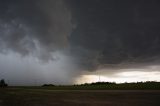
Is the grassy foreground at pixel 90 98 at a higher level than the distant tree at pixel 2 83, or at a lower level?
lower

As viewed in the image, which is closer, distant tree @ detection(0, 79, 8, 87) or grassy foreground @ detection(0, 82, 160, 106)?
grassy foreground @ detection(0, 82, 160, 106)

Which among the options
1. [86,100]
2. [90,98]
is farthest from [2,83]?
[86,100]

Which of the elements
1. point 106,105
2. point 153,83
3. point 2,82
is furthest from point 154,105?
point 2,82

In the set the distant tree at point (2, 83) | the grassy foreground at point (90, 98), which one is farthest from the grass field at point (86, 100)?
the distant tree at point (2, 83)

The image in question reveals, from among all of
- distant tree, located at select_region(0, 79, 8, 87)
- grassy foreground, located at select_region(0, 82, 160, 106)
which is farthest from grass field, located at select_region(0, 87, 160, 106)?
distant tree, located at select_region(0, 79, 8, 87)

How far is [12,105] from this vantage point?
119 feet

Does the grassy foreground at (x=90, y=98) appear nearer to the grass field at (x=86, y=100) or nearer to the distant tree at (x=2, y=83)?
the grass field at (x=86, y=100)

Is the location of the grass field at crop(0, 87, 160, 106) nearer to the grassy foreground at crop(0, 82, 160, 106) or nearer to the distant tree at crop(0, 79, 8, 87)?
the grassy foreground at crop(0, 82, 160, 106)

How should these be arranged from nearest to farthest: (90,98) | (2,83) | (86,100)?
(86,100) < (90,98) < (2,83)

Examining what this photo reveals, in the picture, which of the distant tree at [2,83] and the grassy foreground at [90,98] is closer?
the grassy foreground at [90,98]

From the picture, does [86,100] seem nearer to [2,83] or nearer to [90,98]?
[90,98]

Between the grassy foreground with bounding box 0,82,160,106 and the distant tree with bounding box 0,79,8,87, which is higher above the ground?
the distant tree with bounding box 0,79,8,87

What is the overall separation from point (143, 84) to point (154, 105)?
60.9 metres

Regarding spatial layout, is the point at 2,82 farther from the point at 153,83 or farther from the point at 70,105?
the point at 70,105
